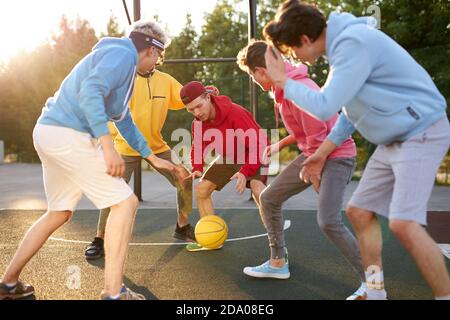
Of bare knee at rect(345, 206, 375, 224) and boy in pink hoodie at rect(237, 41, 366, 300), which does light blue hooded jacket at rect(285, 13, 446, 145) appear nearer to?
bare knee at rect(345, 206, 375, 224)

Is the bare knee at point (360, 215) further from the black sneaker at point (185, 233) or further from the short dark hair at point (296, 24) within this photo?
the black sneaker at point (185, 233)

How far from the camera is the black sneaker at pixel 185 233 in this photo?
546 cm

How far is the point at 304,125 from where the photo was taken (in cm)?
350

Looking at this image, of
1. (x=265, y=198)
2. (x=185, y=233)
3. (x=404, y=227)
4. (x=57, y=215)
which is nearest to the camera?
(x=404, y=227)

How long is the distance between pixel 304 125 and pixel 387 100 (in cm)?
89

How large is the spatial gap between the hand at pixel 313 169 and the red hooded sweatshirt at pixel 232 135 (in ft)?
3.17

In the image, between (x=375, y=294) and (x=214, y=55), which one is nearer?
(x=375, y=294)

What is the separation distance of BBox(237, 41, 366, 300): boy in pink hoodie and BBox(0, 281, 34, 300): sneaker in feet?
5.19

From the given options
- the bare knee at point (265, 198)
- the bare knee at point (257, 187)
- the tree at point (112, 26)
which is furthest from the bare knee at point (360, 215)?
the tree at point (112, 26)

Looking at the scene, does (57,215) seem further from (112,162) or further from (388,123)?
(388,123)

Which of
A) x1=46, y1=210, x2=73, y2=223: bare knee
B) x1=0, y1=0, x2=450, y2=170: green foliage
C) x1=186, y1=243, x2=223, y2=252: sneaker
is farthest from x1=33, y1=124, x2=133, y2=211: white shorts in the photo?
x1=0, y1=0, x2=450, y2=170: green foliage

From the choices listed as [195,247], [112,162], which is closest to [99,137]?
[112,162]

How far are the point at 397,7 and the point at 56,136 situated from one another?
13.8 m
